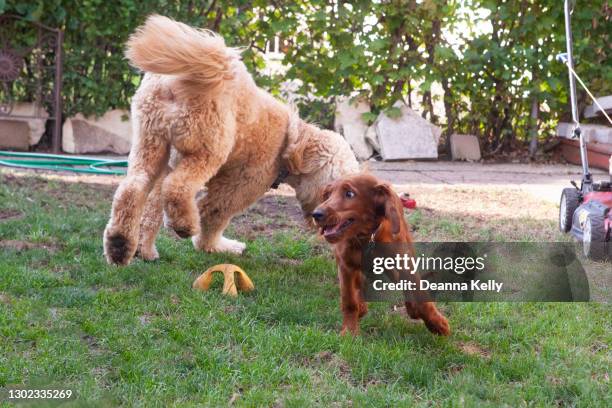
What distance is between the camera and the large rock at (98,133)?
9219 mm

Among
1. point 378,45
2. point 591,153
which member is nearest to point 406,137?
point 378,45

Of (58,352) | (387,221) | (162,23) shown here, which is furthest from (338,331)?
(162,23)

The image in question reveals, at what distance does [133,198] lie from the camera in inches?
162

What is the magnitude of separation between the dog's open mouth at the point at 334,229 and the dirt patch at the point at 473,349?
2.35 ft

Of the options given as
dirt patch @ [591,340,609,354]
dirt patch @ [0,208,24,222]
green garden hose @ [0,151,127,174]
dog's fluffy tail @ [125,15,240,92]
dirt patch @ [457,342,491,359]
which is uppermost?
dog's fluffy tail @ [125,15,240,92]

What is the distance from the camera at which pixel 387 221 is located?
3.39 meters

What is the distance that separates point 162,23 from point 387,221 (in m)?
1.65

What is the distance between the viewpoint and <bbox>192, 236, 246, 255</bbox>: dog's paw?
5.02 m

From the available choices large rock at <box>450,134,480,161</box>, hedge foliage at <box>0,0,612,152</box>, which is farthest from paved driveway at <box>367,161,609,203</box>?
hedge foliage at <box>0,0,612,152</box>

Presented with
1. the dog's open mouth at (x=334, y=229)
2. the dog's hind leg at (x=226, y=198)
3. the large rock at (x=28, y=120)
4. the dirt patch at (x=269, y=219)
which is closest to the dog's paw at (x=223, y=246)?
the dog's hind leg at (x=226, y=198)

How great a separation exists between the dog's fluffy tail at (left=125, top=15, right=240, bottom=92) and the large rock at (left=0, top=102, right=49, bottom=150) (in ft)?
17.9

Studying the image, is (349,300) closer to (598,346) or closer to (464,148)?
(598,346)

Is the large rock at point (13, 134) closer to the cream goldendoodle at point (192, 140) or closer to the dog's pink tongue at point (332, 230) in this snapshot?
the cream goldendoodle at point (192, 140)

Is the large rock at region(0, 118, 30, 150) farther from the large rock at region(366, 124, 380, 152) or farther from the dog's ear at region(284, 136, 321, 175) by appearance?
the dog's ear at region(284, 136, 321, 175)
